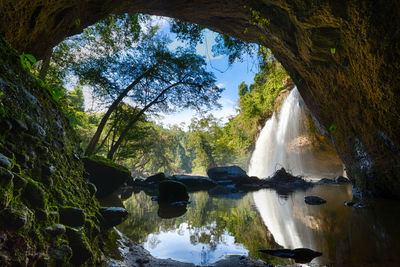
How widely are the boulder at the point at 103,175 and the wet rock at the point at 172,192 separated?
2483 millimetres

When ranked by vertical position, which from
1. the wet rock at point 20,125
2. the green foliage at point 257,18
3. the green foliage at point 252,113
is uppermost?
the green foliage at point 252,113

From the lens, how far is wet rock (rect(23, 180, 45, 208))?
1.39 metres

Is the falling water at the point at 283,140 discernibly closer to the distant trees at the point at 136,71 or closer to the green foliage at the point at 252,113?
the green foliage at the point at 252,113

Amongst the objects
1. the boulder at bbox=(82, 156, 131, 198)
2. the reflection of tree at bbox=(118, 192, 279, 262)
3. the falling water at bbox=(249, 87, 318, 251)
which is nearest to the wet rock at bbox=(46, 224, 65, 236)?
the reflection of tree at bbox=(118, 192, 279, 262)

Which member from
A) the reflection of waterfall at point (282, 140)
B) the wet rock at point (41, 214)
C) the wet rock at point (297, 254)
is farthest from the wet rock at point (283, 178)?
the wet rock at point (41, 214)

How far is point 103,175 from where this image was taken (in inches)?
321

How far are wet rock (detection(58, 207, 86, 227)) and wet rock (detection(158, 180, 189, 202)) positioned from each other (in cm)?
582

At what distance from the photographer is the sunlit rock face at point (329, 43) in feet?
11.7

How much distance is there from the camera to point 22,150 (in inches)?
62.2

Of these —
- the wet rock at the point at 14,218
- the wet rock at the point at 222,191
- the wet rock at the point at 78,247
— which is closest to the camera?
the wet rock at the point at 14,218

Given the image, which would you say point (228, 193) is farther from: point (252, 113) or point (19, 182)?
point (252, 113)

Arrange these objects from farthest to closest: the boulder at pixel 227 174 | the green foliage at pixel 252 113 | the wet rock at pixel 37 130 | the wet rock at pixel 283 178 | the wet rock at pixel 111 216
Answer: the green foliage at pixel 252 113 → the boulder at pixel 227 174 → the wet rock at pixel 283 178 → the wet rock at pixel 111 216 → the wet rock at pixel 37 130

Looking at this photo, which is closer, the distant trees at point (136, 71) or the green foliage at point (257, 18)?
the green foliage at point (257, 18)

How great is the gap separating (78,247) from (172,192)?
6070 mm
